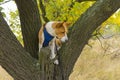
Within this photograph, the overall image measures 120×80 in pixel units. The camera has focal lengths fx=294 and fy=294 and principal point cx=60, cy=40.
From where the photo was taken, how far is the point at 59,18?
443cm

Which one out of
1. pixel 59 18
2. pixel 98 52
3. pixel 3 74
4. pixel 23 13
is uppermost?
pixel 23 13

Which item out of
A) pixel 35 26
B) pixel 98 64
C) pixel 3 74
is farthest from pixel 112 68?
pixel 35 26

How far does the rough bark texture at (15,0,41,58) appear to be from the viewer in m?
3.48

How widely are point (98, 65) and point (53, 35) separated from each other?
19.1 feet

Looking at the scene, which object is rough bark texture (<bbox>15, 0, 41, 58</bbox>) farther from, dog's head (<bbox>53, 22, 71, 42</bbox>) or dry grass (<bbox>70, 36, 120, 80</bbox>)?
dry grass (<bbox>70, 36, 120, 80</bbox>)

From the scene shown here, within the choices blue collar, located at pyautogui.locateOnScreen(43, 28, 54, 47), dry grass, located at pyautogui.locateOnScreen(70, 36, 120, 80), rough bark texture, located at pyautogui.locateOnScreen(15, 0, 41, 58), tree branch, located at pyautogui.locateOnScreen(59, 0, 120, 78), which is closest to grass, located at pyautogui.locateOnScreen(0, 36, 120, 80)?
dry grass, located at pyautogui.locateOnScreen(70, 36, 120, 80)

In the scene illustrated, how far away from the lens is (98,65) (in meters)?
8.80

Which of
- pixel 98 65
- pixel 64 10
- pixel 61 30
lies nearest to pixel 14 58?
pixel 61 30

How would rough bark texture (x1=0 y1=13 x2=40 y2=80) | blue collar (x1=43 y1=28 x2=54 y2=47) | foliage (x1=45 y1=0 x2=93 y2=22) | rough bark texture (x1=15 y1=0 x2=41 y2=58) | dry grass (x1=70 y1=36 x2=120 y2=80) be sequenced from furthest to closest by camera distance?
dry grass (x1=70 y1=36 x2=120 y2=80) → foliage (x1=45 y1=0 x2=93 y2=22) → rough bark texture (x1=15 y1=0 x2=41 y2=58) → blue collar (x1=43 y1=28 x2=54 y2=47) → rough bark texture (x1=0 y1=13 x2=40 y2=80)

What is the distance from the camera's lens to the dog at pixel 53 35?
3090mm

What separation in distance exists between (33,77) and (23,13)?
0.81m

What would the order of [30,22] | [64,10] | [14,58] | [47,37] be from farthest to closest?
[64,10] → [30,22] → [47,37] → [14,58]

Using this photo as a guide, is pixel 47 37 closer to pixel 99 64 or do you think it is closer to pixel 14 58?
pixel 14 58

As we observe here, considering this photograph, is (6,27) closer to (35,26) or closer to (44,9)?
(35,26)
